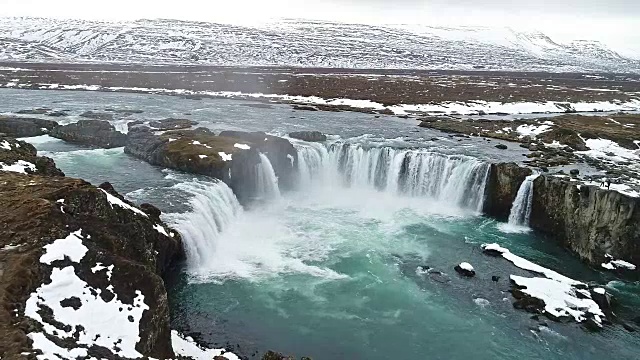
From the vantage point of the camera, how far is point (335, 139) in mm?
48781

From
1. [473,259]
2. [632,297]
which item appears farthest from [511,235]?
[632,297]

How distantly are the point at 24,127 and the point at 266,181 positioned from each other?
1000 inches

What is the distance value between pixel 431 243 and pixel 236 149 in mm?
16899

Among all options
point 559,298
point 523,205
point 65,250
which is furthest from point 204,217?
point 523,205

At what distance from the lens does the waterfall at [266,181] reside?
4003 centimetres

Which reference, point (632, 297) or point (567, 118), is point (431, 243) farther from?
point (567, 118)

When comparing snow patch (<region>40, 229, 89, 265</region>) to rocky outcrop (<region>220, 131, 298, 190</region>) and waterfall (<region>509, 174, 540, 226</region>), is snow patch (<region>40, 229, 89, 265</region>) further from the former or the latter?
waterfall (<region>509, 174, 540, 226</region>)

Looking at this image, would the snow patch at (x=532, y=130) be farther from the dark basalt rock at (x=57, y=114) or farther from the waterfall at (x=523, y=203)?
the dark basalt rock at (x=57, y=114)

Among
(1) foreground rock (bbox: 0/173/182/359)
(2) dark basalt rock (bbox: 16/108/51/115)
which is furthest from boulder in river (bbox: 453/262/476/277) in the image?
(2) dark basalt rock (bbox: 16/108/51/115)

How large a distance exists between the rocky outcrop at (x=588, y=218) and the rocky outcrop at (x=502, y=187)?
1600 mm

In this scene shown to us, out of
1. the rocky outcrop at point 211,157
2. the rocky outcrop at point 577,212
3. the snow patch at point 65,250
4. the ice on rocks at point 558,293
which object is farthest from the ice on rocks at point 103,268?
the rocky outcrop at point 577,212

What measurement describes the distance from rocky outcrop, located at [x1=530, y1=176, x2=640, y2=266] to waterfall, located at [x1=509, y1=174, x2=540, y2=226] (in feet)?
1.07

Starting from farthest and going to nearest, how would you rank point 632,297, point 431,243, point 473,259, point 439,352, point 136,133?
point 136,133, point 431,243, point 473,259, point 632,297, point 439,352

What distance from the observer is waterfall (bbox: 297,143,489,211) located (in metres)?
39.1
